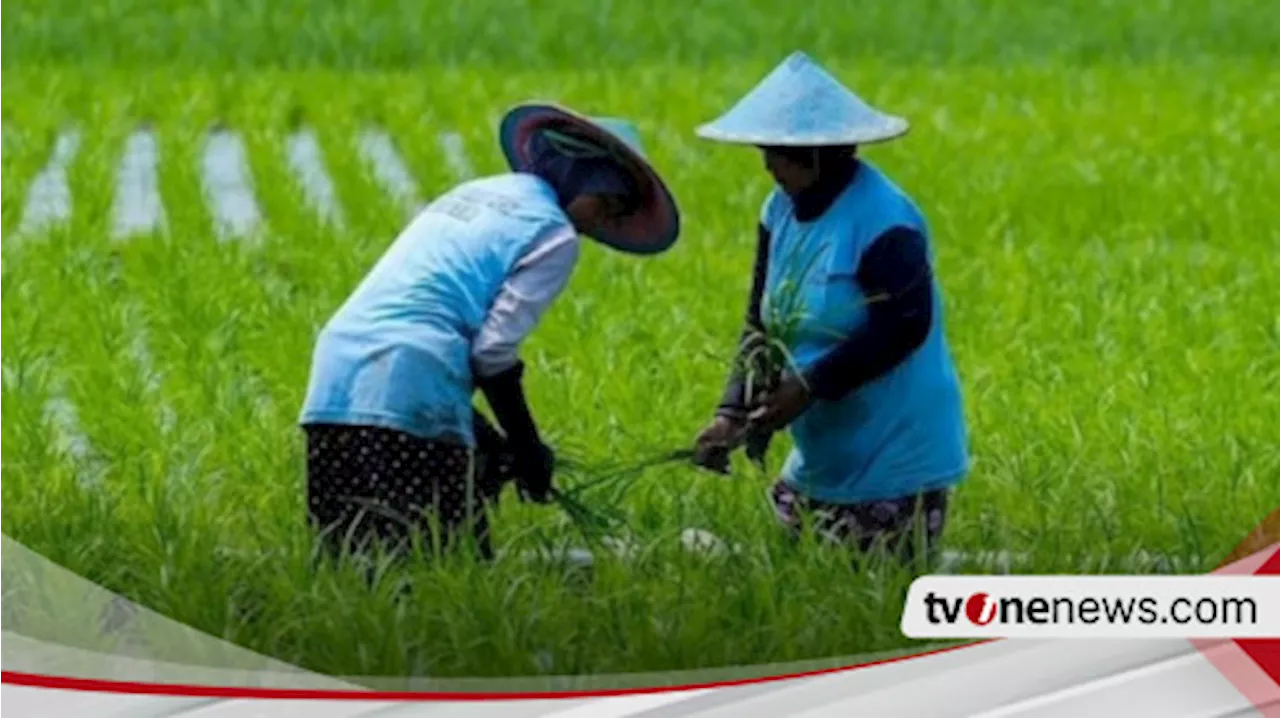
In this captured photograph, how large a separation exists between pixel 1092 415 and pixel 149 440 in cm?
60

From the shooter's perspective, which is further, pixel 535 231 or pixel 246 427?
pixel 246 427

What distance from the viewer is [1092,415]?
7.17 feet

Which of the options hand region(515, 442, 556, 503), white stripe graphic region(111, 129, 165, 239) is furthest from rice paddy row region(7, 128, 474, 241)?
hand region(515, 442, 556, 503)

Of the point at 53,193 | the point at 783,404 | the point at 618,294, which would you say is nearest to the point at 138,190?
the point at 53,193

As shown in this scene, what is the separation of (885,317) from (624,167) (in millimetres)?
177

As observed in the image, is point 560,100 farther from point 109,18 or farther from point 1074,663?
point 1074,663

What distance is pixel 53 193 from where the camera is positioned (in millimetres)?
2367

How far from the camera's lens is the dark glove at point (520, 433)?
196 cm

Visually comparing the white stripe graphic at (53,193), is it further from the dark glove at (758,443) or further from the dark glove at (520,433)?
the dark glove at (758,443)

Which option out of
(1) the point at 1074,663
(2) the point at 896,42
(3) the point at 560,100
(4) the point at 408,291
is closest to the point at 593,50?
(3) the point at 560,100

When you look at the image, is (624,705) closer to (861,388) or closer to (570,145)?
(861,388)

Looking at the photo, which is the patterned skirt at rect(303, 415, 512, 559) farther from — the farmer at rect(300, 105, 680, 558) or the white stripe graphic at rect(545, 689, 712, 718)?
the white stripe graphic at rect(545, 689, 712, 718)

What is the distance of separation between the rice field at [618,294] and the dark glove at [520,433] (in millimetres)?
41

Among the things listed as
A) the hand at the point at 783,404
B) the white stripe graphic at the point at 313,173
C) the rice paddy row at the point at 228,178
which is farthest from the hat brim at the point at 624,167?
the white stripe graphic at the point at 313,173
